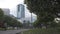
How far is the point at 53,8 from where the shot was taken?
17422mm

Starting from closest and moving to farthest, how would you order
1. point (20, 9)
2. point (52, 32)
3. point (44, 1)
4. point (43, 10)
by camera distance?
point (44, 1)
point (43, 10)
point (52, 32)
point (20, 9)

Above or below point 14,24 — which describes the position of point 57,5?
above

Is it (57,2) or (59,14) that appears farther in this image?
(59,14)

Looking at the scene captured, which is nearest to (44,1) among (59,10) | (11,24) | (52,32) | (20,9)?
(59,10)

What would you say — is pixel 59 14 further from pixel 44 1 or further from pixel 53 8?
pixel 44 1

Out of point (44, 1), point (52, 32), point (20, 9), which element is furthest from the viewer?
point (20, 9)

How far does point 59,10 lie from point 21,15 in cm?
11009

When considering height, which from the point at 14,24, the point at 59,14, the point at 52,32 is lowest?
the point at 14,24

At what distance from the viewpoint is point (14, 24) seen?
98.2m

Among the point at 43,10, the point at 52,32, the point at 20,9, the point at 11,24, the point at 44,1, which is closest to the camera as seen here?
the point at 44,1

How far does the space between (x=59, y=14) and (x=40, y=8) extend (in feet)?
11.5

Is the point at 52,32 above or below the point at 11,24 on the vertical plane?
above

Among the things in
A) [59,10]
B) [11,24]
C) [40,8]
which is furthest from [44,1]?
[11,24]

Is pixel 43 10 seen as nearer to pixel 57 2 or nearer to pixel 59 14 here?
pixel 57 2
